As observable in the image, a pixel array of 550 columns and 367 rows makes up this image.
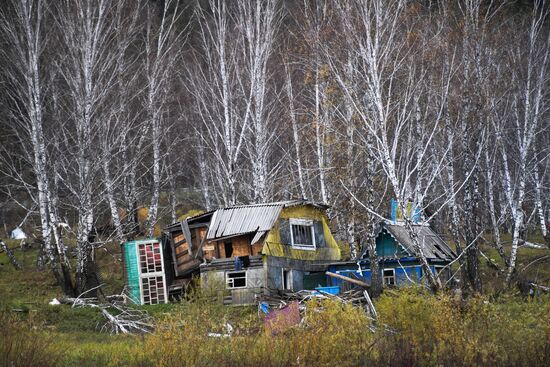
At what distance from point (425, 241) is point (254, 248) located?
6408 millimetres

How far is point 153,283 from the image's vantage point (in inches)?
1212

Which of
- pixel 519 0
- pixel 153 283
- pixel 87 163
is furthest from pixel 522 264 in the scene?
pixel 519 0

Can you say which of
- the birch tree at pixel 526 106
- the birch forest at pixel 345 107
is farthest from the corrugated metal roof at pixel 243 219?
the birch tree at pixel 526 106

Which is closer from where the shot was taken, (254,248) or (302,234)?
(254,248)

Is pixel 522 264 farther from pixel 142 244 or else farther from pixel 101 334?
pixel 101 334

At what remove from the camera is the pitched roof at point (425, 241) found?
99.8ft

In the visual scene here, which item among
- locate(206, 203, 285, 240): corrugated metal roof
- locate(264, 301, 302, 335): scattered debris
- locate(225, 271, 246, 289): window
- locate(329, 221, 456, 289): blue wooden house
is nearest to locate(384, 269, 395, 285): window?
locate(329, 221, 456, 289): blue wooden house

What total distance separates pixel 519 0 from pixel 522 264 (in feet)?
80.9

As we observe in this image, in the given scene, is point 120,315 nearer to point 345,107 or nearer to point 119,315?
point 119,315

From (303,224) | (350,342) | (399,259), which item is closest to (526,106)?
(399,259)

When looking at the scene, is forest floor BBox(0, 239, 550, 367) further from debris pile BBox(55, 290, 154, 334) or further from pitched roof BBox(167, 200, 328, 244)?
pitched roof BBox(167, 200, 328, 244)

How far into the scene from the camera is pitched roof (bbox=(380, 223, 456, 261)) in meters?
30.4

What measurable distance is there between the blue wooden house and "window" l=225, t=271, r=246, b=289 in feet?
11.2

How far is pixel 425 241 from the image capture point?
31.2 metres
